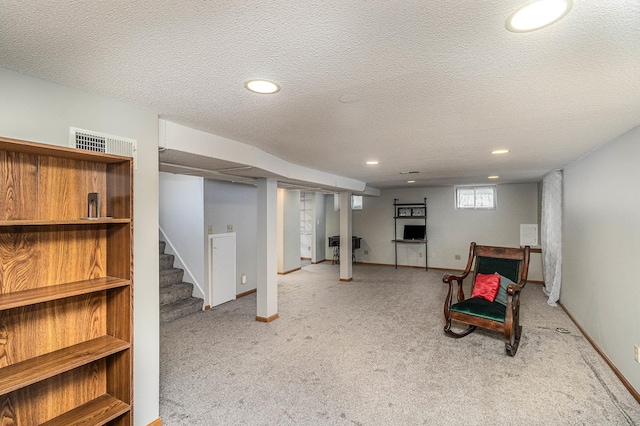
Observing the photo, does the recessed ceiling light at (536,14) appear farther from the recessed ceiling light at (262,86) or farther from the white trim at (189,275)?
the white trim at (189,275)

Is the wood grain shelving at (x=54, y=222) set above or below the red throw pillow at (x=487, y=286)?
above

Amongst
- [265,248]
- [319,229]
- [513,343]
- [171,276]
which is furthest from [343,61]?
[319,229]

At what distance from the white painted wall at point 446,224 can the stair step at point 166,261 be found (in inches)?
206

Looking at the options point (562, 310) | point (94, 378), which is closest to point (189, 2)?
point (94, 378)

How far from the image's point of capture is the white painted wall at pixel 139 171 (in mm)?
1584

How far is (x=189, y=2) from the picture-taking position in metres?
0.98

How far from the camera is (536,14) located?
1.03 metres

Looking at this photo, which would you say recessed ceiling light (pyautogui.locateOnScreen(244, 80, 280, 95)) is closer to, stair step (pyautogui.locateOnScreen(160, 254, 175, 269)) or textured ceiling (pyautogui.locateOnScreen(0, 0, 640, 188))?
textured ceiling (pyautogui.locateOnScreen(0, 0, 640, 188))

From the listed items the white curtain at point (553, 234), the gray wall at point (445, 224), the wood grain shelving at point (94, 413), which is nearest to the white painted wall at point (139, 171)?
the wood grain shelving at point (94, 413)

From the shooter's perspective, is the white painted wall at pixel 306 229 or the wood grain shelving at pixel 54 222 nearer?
the wood grain shelving at pixel 54 222

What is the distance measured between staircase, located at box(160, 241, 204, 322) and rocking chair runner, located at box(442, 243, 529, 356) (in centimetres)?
347

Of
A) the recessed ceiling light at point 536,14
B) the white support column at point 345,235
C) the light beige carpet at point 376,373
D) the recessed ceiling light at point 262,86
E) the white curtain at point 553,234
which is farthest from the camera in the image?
the white support column at point 345,235

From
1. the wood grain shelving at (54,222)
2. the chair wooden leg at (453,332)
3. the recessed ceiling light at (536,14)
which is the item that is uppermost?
the recessed ceiling light at (536,14)

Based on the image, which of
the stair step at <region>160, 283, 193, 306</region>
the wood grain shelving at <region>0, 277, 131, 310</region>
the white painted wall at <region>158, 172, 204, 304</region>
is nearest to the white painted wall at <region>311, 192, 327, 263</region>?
the white painted wall at <region>158, 172, 204, 304</region>
